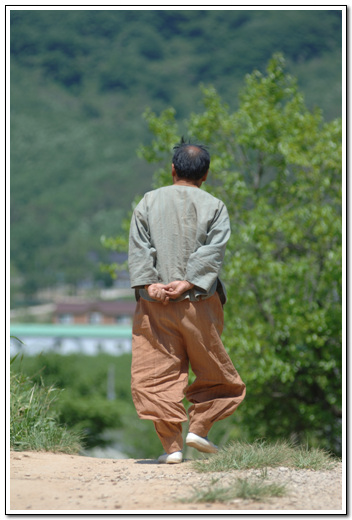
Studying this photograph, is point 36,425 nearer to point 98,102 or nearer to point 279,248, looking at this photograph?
point 279,248

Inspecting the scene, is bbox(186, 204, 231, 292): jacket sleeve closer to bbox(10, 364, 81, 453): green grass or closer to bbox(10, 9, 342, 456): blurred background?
bbox(10, 364, 81, 453): green grass

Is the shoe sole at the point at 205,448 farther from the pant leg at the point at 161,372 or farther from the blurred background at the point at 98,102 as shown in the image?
the blurred background at the point at 98,102

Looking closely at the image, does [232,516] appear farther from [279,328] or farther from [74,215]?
[74,215]

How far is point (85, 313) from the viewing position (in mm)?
115562

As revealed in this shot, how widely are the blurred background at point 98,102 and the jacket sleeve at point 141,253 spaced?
110 metres

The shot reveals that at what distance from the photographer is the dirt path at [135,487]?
10.6ft

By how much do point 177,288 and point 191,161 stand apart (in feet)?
2.87

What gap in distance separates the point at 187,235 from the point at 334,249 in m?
7.59

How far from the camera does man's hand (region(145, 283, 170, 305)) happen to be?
4.41 meters

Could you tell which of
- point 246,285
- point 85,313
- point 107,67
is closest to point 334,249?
point 246,285

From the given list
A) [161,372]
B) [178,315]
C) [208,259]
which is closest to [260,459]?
[161,372]

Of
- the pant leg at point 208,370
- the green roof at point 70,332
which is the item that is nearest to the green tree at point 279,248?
the pant leg at point 208,370

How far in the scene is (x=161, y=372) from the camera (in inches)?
177

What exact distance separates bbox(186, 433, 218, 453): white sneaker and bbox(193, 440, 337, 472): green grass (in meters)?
0.17
